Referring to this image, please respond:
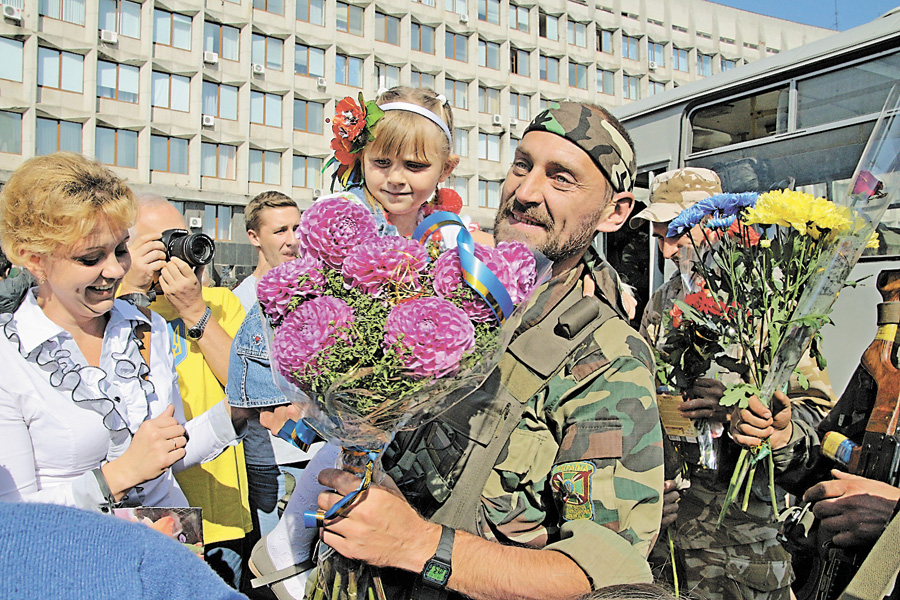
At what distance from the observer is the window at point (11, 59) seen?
70.6 ft

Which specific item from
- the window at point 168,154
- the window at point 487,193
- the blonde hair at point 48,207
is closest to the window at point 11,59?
the window at point 168,154

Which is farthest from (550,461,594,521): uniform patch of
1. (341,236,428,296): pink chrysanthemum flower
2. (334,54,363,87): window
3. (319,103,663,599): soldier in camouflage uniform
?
(334,54,363,87): window

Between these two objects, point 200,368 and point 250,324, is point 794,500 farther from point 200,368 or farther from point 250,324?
point 200,368

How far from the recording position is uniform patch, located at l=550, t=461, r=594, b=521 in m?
1.53

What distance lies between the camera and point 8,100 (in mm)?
21391

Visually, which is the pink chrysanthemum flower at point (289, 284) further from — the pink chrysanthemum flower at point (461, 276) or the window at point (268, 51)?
the window at point (268, 51)

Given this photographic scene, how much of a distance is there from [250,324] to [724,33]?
1777 inches

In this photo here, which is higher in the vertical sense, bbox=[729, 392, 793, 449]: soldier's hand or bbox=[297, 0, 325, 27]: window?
bbox=[297, 0, 325, 27]: window

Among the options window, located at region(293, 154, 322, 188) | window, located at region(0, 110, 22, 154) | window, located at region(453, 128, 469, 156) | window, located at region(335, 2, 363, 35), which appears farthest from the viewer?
window, located at region(453, 128, 469, 156)

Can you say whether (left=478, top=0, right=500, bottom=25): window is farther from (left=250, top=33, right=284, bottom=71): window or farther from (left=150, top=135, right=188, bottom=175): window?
(left=150, top=135, right=188, bottom=175): window

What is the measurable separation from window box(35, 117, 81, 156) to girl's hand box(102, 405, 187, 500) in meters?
23.4

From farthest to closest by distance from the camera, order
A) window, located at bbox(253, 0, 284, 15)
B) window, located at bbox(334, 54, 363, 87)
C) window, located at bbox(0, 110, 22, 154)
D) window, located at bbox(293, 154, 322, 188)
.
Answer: window, located at bbox(334, 54, 363, 87), window, located at bbox(293, 154, 322, 188), window, located at bbox(253, 0, 284, 15), window, located at bbox(0, 110, 22, 154)

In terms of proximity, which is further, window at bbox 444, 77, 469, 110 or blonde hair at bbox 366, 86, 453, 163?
window at bbox 444, 77, 469, 110

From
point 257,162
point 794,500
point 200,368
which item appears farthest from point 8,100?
point 794,500
